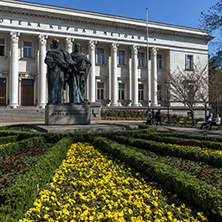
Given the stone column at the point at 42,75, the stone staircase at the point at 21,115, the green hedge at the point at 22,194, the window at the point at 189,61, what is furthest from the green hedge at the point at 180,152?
the window at the point at 189,61

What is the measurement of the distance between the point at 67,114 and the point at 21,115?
1403 cm

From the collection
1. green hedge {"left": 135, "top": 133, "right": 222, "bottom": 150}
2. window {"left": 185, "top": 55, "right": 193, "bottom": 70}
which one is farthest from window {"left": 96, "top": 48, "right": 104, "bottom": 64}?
green hedge {"left": 135, "top": 133, "right": 222, "bottom": 150}

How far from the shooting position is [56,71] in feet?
37.3

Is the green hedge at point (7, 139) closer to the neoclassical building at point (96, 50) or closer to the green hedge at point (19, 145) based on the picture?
the green hedge at point (19, 145)

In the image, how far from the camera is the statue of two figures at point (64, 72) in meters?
11.3

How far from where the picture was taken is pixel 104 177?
456 cm

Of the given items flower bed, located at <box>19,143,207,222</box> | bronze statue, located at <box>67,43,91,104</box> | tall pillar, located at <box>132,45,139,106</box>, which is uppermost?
tall pillar, located at <box>132,45,139,106</box>

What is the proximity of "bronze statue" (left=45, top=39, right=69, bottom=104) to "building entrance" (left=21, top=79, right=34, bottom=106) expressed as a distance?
1978cm

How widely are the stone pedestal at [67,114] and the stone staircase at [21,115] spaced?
441 inches

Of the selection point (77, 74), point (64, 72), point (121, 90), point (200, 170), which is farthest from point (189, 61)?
point (200, 170)

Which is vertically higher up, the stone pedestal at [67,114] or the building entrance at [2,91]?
the building entrance at [2,91]

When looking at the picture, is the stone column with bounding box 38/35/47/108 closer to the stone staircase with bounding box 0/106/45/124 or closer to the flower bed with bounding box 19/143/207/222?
the stone staircase with bounding box 0/106/45/124

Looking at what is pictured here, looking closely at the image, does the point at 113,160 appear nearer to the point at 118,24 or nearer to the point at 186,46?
the point at 118,24

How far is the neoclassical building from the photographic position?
27.6 meters
